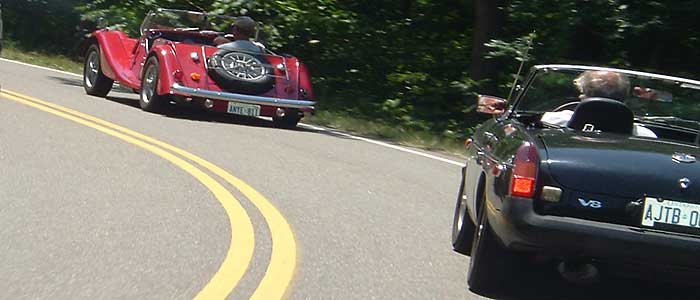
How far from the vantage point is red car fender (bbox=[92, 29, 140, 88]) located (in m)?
16.3

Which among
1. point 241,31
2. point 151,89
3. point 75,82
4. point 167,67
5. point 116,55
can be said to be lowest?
point 75,82

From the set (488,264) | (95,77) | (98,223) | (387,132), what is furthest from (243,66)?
(488,264)

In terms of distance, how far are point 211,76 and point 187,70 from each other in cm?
31

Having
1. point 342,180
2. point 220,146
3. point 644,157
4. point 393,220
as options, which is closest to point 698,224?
point 644,157

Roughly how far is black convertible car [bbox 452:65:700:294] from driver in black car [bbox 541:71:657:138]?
0.02 metres

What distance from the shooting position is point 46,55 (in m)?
25.8

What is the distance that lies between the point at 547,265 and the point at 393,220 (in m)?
1.80

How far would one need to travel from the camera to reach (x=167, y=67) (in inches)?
580

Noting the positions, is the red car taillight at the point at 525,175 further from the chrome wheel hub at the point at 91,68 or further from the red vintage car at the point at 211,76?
the chrome wheel hub at the point at 91,68

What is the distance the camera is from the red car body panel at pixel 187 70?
14703 millimetres

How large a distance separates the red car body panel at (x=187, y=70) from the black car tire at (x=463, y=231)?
6985 millimetres

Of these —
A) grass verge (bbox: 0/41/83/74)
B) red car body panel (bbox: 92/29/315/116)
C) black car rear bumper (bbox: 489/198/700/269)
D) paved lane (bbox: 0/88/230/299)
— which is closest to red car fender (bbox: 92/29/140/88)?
red car body panel (bbox: 92/29/315/116)

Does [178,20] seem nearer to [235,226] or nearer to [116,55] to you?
[116,55]

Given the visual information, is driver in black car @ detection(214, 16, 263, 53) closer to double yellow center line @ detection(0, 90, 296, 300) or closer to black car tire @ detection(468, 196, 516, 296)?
double yellow center line @ detection(0, 90, 296, 300)
